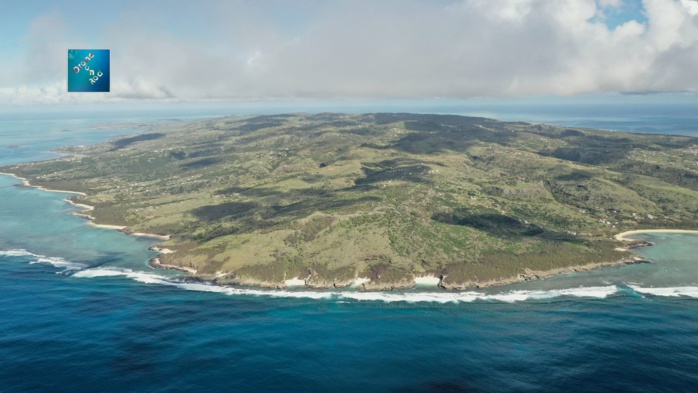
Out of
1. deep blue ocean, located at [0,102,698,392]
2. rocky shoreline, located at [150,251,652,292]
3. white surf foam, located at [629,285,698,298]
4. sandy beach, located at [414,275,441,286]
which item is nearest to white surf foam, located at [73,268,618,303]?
deep blue ocean, located at [0,102,698,392]

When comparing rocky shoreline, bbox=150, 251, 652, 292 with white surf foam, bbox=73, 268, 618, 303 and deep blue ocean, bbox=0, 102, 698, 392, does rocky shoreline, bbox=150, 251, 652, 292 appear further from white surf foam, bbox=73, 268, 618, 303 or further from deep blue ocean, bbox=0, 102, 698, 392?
deep blue ocean, bbox=0, 102, 698, 392

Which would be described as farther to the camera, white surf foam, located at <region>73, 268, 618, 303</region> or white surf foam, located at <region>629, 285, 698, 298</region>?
white surf foam, located at <region>73, 268, 618, 303</region>

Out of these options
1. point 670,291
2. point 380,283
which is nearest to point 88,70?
point 380,283

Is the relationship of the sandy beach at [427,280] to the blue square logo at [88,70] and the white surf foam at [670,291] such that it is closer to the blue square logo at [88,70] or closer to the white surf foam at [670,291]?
the white surf foam at [670,291]

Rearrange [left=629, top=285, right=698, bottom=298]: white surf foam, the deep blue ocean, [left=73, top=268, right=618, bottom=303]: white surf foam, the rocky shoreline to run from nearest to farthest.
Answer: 1. the deep blue ocean
2. [left=629, top=285, right=698, bottom=298]: white surf foam
3. [left=73, top=268, right=618, bottom=303]: white surf foam
4. the rocky shoreline

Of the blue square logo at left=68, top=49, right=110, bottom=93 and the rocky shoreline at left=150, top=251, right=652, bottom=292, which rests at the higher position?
the blue square logo at left=68, top=49, right=110, bottom=93

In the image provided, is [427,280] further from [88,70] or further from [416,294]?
[88,70]

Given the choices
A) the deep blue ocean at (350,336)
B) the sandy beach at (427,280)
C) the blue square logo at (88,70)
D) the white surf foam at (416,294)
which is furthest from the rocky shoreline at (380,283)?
the blue square logo at (88,70)
